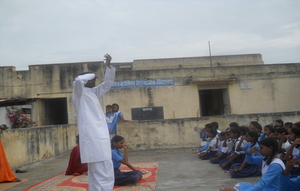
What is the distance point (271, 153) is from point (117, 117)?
17.8ft

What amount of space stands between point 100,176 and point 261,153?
2.07 m

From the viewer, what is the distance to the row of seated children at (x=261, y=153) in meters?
3.66

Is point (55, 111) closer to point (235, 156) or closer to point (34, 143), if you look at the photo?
point (34, 143)

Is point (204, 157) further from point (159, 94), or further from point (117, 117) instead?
point (159, 94)

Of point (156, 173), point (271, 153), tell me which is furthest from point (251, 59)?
point (271, 153)

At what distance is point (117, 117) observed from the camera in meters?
8.63

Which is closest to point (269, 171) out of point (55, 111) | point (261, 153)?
point (261, 153)

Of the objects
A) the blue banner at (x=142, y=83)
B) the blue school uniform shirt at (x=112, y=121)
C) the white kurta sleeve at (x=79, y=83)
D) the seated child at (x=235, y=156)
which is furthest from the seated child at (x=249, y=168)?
the blue banner at (x=142, y=83)

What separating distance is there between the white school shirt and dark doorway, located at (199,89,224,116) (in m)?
16.4

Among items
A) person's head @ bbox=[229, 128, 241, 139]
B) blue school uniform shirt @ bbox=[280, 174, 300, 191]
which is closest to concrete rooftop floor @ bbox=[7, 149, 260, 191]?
person's head @ bbox=[229, 128, 241, 139]

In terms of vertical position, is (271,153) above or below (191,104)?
below

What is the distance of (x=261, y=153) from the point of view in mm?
3891

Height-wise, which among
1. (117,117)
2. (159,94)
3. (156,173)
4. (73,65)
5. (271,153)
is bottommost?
(156,173)

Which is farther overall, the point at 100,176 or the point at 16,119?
the point at 16,119
